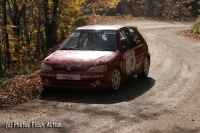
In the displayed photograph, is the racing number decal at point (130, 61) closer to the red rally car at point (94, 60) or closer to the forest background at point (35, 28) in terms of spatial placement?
the red rally car at point (94, 60)

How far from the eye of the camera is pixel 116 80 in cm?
922

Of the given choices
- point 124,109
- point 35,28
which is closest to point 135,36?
point 124,109

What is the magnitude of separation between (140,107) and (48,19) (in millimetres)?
15099

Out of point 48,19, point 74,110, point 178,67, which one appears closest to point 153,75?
point 178,67

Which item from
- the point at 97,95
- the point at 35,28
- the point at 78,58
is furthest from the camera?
the point at 35,28

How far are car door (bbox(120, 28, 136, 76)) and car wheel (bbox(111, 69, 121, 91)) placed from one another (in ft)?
1.17

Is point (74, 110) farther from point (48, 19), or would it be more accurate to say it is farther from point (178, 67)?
point (48, 19)

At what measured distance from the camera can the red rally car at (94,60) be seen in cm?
863

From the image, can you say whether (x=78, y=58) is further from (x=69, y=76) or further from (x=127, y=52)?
(x=127, y=52)

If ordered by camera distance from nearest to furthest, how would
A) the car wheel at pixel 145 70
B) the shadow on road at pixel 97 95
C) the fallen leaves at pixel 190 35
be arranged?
the shadow on road at pixel 97 95
the car wheel at pixel 145 70
the fallen leaves at pixel 190 35

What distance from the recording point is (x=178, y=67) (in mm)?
13141

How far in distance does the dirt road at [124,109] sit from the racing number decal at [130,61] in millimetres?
461

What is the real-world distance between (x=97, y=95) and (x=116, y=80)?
2.21 ft

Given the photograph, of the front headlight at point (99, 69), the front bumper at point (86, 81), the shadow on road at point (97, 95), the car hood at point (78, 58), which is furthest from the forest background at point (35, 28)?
the front headlight at point (99, 69)
